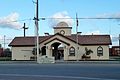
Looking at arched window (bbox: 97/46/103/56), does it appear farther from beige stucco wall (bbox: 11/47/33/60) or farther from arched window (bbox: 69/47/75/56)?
beige stucco wall (bbox: 11/47/33/60)

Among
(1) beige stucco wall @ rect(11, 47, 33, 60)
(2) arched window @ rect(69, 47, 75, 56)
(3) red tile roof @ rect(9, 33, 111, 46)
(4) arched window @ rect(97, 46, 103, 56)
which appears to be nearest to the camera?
(4) arched window @ rect(97, 46, 103, 56)

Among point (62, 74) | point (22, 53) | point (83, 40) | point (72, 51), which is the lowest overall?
point (62, 74)

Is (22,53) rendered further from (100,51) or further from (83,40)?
(100,51)

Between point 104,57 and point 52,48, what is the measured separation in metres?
10.1

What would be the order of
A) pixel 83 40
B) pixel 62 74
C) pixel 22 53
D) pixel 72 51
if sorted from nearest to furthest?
pixel 62 74 < pixel 72 51 < pixel 83 40 < pixel 22 53

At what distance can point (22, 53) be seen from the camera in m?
70.1

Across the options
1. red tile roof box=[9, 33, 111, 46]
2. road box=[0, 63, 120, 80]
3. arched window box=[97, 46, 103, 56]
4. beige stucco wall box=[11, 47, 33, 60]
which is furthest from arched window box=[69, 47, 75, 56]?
road box=[0, 63, 120, 80]

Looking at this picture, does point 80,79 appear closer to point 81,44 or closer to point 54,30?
point 81,44

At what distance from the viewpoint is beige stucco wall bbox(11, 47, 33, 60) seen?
69.9m

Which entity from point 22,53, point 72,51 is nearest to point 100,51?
point 72,51

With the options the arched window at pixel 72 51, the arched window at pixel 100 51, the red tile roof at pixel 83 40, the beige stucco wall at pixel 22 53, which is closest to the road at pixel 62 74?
the arched window at pixel 100 51

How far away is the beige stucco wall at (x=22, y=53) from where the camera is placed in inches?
2751

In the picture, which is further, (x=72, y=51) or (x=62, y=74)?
(x=72, y=51)

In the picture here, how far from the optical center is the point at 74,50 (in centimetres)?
6788
